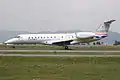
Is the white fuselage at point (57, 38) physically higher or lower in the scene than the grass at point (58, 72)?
higher

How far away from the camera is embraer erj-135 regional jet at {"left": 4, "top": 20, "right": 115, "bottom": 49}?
3044 inches

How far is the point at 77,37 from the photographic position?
256 ft

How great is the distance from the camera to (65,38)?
259ft

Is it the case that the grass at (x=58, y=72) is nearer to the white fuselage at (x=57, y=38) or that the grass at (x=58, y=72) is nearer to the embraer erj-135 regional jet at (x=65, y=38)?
the embraer erj-135 regional jet at (x=65, y=38)

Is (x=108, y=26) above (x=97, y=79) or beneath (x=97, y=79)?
above

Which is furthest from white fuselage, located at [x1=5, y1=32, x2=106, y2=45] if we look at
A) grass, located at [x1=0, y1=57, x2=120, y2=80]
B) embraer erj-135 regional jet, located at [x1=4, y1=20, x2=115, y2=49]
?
grass, located at [x1=0, y1=57, x2=120, y2=80]

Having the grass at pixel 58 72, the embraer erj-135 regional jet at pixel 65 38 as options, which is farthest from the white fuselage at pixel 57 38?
the grass at pixel 58 72

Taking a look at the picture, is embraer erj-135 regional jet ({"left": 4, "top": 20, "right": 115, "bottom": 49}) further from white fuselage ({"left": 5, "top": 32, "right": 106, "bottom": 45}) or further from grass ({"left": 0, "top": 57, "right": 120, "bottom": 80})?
grass ({"left": 0, "top": 57, "right": 120, "bottom": 80})

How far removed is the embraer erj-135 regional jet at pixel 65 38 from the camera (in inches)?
3044

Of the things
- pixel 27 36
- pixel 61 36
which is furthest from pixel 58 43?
pixel 27 36

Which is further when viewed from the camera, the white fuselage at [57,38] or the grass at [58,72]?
the white fuselage at [57,38]

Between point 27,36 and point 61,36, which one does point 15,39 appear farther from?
point 61,36

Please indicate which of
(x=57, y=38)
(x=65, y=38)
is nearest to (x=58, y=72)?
(x=65, y=38)

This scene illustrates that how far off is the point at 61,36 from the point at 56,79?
61.0m
